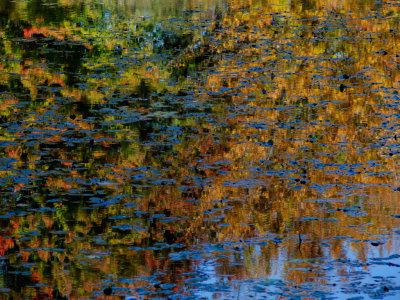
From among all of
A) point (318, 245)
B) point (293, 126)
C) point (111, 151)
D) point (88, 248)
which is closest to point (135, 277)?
point (88, 248)

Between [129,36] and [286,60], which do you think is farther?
[129,36]

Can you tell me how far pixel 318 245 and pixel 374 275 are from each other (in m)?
0.71

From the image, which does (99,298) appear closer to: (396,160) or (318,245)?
(318,245)

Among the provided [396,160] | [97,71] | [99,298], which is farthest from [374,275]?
[97,71]

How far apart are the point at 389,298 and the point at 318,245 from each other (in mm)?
1101

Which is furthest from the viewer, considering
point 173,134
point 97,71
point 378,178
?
point 97,71

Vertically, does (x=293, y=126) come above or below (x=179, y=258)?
above

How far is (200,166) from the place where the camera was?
848 cm

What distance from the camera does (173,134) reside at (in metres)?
9.77

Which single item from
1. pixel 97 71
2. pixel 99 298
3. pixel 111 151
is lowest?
pixel 99 298

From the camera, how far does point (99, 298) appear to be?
542 cm

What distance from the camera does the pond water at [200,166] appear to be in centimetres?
588

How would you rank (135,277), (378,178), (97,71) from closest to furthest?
(135,277) < (378,178) < (97,71)

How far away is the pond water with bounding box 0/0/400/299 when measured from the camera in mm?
5881
